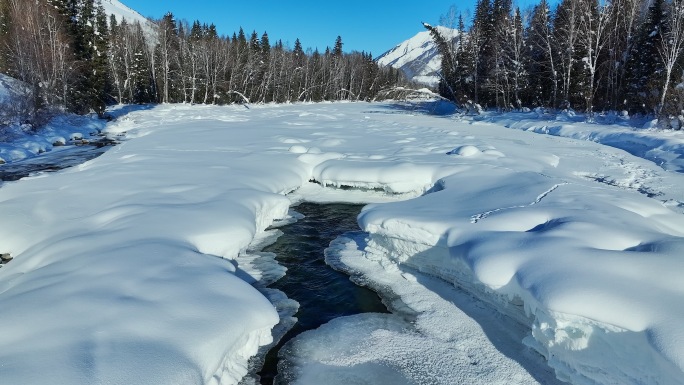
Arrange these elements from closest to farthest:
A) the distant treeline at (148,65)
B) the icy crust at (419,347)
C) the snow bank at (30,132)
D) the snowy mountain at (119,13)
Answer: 1. the icy crust at (419,347)
2. the snow bank at (30,132)
3. the distant treeline at (148,65)
4. the snowy mountain at (119,13)

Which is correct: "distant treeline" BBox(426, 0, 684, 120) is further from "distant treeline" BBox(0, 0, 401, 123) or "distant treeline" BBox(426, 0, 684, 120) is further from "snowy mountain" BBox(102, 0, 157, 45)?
"snowy mountain" BBox(102, 0, 157, 45)

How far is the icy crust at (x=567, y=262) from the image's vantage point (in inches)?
132

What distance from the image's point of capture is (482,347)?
4.42 m

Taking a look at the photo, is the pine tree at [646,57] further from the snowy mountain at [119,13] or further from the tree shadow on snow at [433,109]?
the snowy mountain at [119,13]

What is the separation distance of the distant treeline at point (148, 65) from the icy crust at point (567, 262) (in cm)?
2072

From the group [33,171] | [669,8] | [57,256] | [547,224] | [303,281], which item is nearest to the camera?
[57,256]

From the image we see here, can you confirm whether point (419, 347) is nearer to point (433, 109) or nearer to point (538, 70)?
point (538, 70)

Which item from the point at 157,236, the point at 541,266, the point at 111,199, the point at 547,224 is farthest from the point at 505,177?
the point at 111,199

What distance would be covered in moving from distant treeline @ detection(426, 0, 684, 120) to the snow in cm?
1441

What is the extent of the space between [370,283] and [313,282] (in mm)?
835

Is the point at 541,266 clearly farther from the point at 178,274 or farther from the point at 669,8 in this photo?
the point at 669,8

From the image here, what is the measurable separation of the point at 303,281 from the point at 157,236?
2.12 metres

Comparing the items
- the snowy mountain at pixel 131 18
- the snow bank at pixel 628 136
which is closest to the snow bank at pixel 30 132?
the snow bank at pixel 628 136

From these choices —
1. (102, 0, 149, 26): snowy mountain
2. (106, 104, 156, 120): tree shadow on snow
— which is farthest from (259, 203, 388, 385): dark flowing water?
(102, 0, 149, 26): snowy mountain
